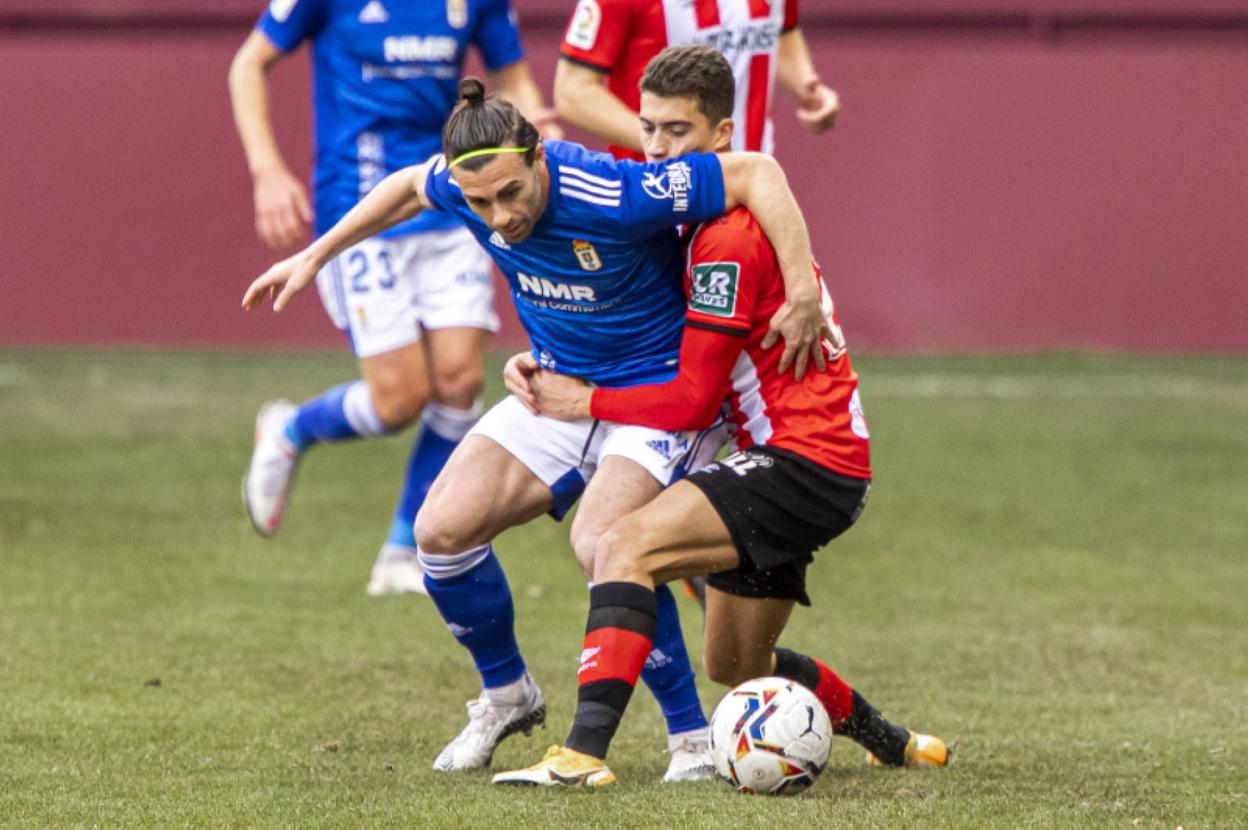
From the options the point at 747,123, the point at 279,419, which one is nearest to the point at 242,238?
the point at 279,419

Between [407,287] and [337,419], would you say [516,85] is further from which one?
[337,419]

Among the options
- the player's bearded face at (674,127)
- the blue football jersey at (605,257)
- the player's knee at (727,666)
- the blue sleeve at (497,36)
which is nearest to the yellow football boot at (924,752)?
the player's knee at (727,666)

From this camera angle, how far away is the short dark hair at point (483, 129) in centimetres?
469

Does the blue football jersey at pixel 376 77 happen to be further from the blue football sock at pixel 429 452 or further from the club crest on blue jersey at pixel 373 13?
the blue football sock at pixel 429 452

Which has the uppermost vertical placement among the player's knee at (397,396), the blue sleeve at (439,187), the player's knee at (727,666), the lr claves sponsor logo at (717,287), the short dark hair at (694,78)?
the short dark hair at (694,78)

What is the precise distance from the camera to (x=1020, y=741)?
Result: 5387 millimetres

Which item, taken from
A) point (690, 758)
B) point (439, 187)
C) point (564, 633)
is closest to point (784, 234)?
point (439, 187)

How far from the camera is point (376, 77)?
7.63 metres

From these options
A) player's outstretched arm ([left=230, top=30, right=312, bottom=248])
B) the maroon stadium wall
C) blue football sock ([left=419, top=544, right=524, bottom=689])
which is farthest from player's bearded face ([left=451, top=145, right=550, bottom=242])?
the maroon stadium wall

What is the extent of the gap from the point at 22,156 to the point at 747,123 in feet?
31.0

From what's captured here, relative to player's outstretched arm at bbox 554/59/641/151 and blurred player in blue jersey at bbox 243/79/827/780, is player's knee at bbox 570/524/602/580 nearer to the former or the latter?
blurred player in blue jersey at bbox 243/79/827/780

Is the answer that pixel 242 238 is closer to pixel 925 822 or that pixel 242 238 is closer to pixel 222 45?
pixel 222 45

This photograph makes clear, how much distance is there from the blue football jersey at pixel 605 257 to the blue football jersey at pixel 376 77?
2.54 metres

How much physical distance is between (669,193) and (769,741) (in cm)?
131
